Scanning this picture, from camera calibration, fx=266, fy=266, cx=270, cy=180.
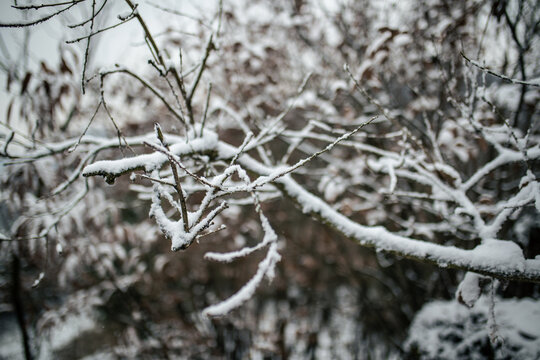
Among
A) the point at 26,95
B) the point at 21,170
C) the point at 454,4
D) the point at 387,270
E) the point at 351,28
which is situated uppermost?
the point at 351,28

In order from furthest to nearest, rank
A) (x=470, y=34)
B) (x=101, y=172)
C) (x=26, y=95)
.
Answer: (x=470, y=34) < (x=26, y=95) < (x=101, y=172)

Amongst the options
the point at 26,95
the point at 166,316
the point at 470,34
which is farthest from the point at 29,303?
the point at 470,34

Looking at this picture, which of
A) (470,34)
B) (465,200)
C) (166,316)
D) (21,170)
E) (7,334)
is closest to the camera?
(465,200)

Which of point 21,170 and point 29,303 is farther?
point 29,303

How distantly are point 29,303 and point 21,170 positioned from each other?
3.13 meters

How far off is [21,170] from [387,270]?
4.66 m

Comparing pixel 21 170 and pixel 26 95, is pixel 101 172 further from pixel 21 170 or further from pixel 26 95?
pixel 26 95

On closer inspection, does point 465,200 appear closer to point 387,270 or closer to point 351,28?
point 387,270

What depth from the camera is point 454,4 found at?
332 centimetres

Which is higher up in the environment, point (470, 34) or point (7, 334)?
point (470, 34)

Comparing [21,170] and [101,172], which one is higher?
[21,170]

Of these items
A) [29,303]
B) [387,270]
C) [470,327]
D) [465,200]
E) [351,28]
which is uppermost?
[351,28]

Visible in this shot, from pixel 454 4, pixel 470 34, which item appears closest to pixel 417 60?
pixel 470 34

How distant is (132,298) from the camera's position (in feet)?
14.0
